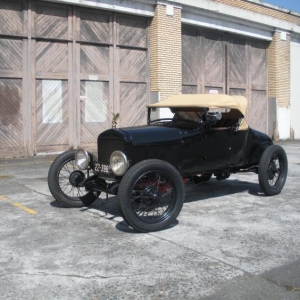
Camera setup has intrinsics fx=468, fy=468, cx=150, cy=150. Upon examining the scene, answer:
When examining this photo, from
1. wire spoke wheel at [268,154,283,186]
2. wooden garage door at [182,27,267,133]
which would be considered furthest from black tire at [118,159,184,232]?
wooden garage door at [182,27,267,133]

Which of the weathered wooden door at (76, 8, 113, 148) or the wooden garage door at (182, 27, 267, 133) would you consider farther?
the wooden garage door at (182, 27, 267, 133)

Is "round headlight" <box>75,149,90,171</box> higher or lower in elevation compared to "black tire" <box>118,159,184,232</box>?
higher

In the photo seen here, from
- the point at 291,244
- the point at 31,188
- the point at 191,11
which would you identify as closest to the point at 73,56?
the point at 191,11

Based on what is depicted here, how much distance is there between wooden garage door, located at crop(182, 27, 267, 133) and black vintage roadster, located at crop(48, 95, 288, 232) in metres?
8.30

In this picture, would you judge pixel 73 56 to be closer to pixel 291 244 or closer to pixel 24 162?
pixel 24 162

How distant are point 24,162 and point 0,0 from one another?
164 inches

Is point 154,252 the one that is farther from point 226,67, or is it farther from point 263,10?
point 263,10

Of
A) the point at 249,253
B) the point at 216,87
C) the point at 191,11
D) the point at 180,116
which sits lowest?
the point at 249,253

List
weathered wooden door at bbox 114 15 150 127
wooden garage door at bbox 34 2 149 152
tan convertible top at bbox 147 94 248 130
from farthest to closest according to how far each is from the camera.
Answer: weathered wooden door at bbox 114 15 150 127, wooden garage door at bbox 34 2 149 152, tan convertible top at bbox 147 94 248 130

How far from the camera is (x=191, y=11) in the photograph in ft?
51.0

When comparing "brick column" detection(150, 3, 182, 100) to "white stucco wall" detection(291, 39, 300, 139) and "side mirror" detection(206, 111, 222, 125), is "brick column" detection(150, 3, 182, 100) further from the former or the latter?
"side mirror" detection(206, 111, 222, 125)

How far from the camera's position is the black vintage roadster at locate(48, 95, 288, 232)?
5590 mm

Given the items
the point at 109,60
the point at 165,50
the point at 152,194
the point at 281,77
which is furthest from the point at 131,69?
Result: the point at 152,194

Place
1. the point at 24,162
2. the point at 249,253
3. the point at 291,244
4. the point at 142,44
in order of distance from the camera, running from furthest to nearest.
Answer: the point at 142,44, the point at 24,162, the point at 291,244, the point at 249,253
